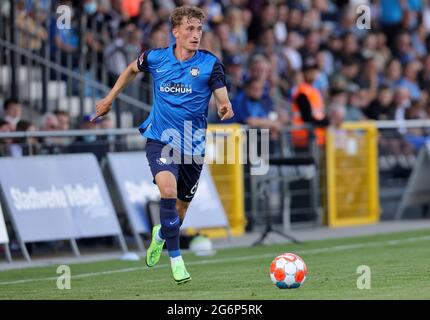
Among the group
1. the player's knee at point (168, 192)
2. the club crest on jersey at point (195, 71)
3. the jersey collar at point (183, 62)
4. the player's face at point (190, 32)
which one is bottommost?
the player's knee at point (168, 192)

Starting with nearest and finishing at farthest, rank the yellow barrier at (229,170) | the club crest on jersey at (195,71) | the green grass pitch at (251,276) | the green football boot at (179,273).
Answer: the green grass pitch at (251,276) → the green football boot at (179,273) → the club crest on jersey at (195,71) → the yellow barrier at (229,170)

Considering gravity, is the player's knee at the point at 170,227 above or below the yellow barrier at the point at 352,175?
above

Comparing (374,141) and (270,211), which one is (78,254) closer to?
(270,211)

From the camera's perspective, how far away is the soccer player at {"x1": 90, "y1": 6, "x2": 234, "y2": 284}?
1149 centimetres

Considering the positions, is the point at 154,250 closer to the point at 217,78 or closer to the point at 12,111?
the point at 217,78

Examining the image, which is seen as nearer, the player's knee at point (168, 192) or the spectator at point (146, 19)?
the player's knee at point (168, 192)

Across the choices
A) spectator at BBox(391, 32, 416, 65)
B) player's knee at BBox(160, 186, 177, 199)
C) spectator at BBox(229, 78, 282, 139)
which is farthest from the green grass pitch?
spectator at BBox(391, 32, 416, 65)

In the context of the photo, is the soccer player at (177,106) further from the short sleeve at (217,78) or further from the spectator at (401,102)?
the spectator at (401,102)

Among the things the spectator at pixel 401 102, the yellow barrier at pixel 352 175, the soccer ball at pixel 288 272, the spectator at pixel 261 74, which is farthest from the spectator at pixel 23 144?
the spectator at pixel 401 102

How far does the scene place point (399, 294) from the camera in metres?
10.0

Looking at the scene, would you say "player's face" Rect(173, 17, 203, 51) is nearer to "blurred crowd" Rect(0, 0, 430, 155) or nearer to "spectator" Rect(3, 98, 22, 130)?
"blurred crowd" Rect(0, 0, 430, 155)

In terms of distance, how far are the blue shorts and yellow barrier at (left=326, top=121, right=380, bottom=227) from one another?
7.55 metres

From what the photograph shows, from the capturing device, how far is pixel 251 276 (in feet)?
40.2

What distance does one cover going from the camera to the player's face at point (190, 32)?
1154 centimetres
